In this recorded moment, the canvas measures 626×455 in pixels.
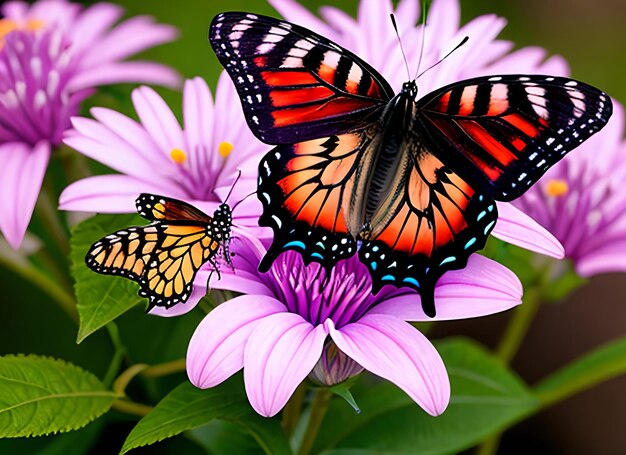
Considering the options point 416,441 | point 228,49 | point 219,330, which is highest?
point 228,49

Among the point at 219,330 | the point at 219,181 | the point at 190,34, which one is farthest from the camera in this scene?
the point at 190,34

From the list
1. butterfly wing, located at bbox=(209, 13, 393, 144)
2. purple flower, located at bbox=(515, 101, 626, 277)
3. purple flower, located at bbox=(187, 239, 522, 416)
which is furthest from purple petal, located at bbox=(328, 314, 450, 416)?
purple flower, located at bbox=(515, 101, 626, 277)

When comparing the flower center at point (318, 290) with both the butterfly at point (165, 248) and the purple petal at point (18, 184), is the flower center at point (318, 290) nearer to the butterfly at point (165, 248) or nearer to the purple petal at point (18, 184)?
the butterfly at point (165, 248)

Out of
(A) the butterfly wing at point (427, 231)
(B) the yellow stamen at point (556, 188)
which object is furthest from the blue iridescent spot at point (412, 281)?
(B) the yellow stamen at point (556, 188)

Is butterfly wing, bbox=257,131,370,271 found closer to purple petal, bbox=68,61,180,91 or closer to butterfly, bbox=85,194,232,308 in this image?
butterfly, bbox=85,194,232,308

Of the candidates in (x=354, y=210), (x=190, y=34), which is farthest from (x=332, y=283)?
(x=190, y=34)

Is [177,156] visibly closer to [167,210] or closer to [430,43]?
[167,210]

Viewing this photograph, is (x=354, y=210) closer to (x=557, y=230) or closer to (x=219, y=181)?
(x=219, y=181)

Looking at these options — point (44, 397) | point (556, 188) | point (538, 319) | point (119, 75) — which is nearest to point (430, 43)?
point (556, 188)
